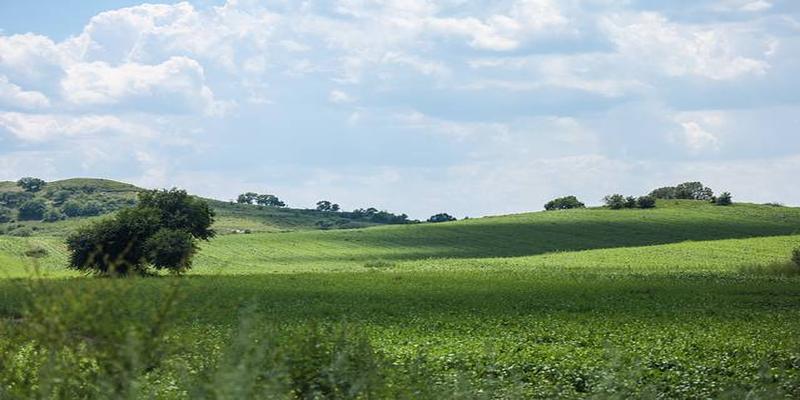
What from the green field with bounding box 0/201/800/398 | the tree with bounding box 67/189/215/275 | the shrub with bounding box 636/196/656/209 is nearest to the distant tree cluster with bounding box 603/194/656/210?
the shrub with bounding box 636/196/656/209

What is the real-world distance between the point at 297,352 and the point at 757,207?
14956 cm

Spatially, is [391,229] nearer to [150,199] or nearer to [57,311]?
[150,199]

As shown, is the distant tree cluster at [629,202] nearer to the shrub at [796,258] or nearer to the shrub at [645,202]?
the shrub at [645,202]

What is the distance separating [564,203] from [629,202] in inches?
999

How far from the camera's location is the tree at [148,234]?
7600cm

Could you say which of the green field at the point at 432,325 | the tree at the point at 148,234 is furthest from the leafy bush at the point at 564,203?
the tree at the point at 148,234

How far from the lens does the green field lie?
1285cm

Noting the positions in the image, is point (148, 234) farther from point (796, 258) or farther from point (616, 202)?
point (616, 202)

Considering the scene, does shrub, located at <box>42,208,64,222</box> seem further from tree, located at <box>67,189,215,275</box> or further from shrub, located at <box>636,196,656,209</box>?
tree, located at <box>67,189,215,275</box>

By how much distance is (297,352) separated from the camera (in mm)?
15180

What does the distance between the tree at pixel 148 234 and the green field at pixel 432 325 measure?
6.85 m

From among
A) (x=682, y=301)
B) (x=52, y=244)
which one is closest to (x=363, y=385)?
(x=682, y=301)

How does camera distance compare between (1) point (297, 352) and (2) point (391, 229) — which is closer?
(1) point (297, 352)

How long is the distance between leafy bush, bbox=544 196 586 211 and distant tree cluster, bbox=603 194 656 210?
18.9m
